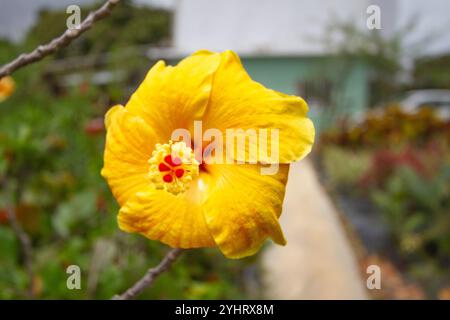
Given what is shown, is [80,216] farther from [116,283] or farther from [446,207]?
[446,207]

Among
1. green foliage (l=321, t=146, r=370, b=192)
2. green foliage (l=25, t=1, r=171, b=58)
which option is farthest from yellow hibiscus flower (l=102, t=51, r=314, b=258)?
green foliage (l=25, t=1, r=171, b=58)

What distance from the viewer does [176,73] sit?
1.41ft

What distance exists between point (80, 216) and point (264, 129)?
1138 mm

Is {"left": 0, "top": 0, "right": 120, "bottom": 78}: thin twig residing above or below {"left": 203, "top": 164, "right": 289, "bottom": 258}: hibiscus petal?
above

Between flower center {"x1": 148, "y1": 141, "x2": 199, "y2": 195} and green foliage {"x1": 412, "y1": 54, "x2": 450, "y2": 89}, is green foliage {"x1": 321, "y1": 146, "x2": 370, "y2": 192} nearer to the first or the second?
flower center {"x1": 148, "y1": 141, "x2": 199, "y2": 195}

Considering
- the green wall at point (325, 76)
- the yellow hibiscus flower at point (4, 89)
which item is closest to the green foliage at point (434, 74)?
the green wall at point (325, 76)

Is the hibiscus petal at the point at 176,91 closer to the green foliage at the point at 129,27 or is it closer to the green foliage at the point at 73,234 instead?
the green foliage at the point at 73,234

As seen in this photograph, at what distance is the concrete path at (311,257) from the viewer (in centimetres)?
311

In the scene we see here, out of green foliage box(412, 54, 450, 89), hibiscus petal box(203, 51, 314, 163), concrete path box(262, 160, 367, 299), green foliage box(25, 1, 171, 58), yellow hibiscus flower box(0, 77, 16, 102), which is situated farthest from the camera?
green foliage box(412, 54, 450, 89)

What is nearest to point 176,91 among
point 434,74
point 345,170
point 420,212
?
point 420,212

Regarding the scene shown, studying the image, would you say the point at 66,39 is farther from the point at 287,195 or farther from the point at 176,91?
the point at 287,195

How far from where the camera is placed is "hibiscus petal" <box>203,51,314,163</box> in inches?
15.7

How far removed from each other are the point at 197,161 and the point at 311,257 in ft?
11.9
